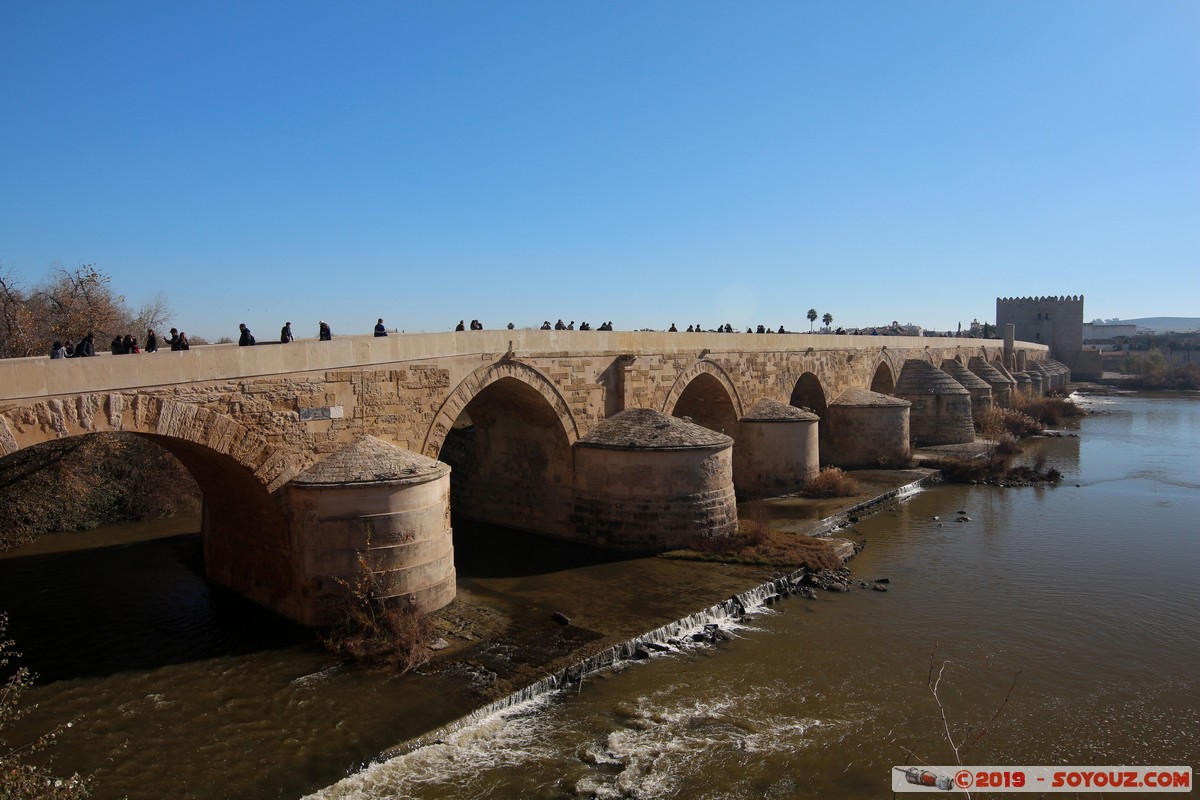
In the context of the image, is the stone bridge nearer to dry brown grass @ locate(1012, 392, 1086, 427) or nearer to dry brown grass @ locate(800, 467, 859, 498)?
dry brown grass @ locate(800, 467, 859, 498)

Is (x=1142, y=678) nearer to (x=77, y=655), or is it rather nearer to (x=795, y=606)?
(x=795, y=606)

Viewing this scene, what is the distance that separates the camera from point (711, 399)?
19.2 m

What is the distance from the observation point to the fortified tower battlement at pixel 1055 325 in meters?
57.9

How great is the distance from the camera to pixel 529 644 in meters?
9.34

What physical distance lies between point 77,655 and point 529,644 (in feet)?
17.2

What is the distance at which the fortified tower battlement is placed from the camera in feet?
190

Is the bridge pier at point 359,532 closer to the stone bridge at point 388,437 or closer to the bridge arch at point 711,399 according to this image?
the stone bridge at point 388,437

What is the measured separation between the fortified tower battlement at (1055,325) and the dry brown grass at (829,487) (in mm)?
46098

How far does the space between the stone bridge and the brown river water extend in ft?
4.24

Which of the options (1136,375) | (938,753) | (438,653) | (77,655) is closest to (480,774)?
(438,653)

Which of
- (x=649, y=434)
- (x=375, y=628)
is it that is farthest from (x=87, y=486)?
(x=649, y=434)

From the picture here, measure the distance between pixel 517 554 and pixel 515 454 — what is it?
92.6 inches

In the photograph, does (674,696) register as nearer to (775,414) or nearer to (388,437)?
(388,437)

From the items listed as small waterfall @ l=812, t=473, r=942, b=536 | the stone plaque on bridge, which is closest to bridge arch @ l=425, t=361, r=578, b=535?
the stone plaque on bridge
